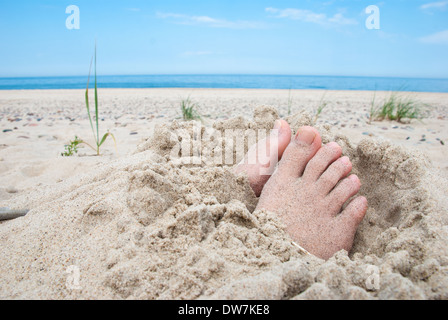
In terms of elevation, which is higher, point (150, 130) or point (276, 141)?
point (276, 141)

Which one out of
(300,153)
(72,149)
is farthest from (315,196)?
(72,149)

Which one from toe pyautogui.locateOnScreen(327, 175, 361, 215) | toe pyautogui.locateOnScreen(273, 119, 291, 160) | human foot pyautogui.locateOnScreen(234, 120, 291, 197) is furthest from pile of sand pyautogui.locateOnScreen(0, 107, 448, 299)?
toe pyautogui.locateOnScreen(273, 119, 291, 160)

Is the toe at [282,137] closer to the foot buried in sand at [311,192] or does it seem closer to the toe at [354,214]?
the foot buried in sand at [311,192]

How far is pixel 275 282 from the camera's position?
0.89 m

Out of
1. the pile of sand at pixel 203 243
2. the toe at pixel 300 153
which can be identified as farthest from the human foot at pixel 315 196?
the pile of sand at pixel 203 243

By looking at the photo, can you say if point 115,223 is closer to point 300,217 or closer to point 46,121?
point 300,217

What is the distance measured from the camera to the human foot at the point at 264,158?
1.78 m

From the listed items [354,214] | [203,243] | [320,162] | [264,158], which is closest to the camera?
[203,243]

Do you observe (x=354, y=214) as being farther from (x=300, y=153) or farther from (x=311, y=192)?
(x=300, y=153)

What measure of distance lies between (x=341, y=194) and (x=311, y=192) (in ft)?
0.52

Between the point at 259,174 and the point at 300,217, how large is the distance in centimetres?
37

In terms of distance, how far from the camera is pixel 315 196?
1.62 meters
